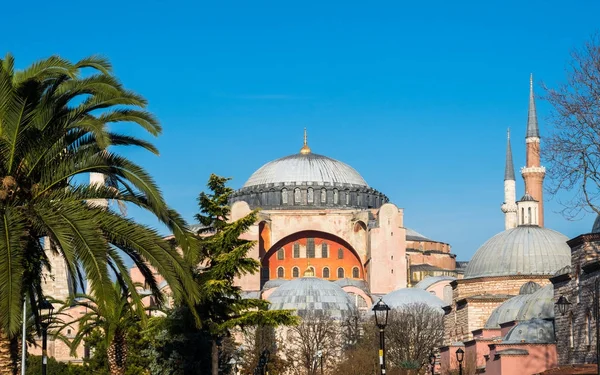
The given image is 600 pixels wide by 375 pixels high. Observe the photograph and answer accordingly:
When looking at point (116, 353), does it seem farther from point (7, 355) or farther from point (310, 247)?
point (310, 247)

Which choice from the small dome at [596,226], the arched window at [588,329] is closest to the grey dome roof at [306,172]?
the small dome at [596,226]

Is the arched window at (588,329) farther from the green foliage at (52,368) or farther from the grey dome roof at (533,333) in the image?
the green foliage at (52,368)

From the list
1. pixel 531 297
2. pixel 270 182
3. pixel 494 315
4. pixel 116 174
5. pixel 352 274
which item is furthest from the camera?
pixel 270 182

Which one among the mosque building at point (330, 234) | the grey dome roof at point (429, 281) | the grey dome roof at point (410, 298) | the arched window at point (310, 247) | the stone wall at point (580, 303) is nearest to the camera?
the stone wall at point (580, 303)

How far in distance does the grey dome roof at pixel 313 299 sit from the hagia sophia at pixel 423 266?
0.08 meters

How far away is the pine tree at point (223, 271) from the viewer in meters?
28.5

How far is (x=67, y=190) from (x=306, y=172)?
7047 cm

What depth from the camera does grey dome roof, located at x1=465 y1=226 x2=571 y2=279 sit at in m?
57.1

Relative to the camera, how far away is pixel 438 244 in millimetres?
90250

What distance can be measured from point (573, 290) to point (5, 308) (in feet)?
66.6

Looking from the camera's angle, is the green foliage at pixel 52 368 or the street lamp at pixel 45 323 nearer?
the street lamp at pixel 45 323

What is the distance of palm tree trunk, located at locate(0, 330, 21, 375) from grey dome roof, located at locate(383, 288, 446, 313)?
51405 mm

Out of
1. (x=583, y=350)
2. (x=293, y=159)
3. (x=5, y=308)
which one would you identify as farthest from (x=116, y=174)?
(x=293, y=159)

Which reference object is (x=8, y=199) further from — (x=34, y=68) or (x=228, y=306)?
(x=228, y=306)
